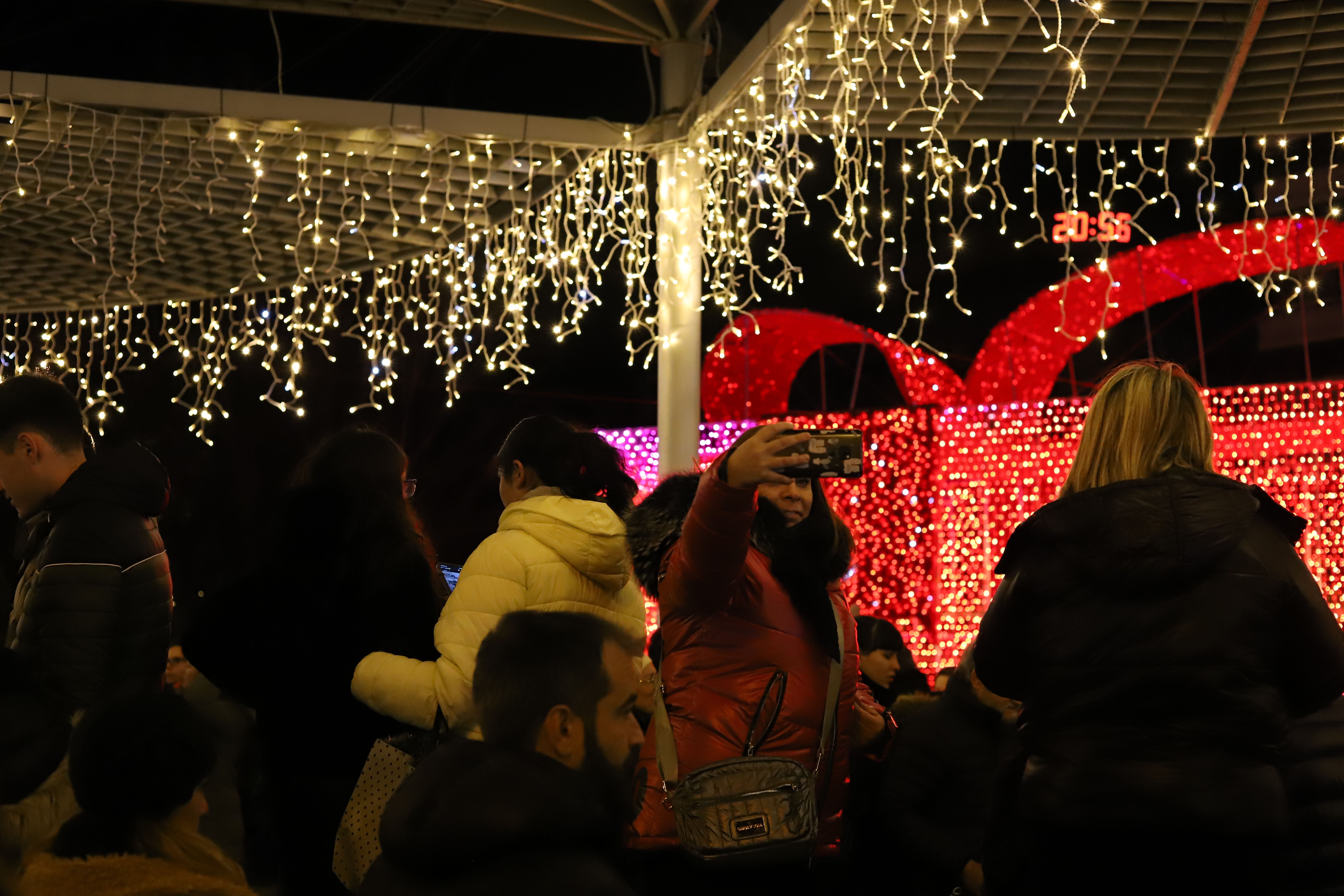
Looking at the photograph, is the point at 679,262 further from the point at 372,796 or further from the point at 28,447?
the point at 372,796

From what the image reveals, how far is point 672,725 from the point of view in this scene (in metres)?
2.50

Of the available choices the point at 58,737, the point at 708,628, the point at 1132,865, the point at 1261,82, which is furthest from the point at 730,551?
the point at 1261,82

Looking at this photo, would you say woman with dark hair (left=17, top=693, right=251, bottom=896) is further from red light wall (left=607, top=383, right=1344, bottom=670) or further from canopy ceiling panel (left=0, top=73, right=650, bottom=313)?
red light wall (left=607, top=383, right=1344, bottom=670)

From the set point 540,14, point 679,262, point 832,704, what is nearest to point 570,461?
point 832,704

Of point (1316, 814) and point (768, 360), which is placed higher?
point (768, 360)

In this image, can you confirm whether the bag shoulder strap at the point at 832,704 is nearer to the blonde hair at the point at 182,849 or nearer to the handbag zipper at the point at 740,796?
the handbag zipper at the point at 740,796

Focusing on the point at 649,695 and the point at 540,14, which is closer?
the point at 649,695

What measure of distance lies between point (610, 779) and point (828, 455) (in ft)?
2.30

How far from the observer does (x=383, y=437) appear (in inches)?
114

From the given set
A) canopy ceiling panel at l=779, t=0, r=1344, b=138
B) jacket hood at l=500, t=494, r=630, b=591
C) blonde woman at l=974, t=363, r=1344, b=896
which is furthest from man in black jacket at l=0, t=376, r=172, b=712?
canopy ceiling panel at l=779, t=0, r=1344, b=138

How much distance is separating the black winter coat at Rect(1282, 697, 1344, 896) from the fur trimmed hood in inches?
47.3

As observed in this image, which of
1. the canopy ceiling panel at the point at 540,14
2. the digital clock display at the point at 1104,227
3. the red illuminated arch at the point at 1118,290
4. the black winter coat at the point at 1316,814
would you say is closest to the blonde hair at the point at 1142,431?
the black winter coat at the point at 1316,814

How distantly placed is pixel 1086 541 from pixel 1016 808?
18.9 inches

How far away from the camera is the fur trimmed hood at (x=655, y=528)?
2.64m
